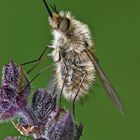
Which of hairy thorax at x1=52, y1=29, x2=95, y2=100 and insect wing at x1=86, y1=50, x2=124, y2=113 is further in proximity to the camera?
hairy thorax at x1=52, y1=29, x2=95, y2=100

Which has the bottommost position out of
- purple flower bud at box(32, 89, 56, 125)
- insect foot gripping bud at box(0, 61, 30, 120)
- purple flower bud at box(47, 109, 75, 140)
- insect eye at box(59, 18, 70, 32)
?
purple flower bud at box(47, 109, 75, 140)

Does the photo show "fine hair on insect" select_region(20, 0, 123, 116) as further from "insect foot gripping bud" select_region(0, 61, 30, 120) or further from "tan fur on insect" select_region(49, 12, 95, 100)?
"insect foot gripping bud" select_region(0, 61, 30, 120)

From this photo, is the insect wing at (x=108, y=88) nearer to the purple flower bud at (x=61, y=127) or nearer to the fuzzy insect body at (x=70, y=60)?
the fuzzy insect body at (x=70, y=60)

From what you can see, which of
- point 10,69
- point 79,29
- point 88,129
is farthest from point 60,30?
point 88,129

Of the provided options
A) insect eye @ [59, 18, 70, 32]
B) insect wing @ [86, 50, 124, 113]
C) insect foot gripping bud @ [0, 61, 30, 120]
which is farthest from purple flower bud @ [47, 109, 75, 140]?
insect eye @ [59, 18, 70, 32]

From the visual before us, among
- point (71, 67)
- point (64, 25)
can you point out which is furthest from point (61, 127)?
point (64, 25)

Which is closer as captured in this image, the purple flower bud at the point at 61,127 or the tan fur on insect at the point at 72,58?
the purple flower bud at the point at 61,127

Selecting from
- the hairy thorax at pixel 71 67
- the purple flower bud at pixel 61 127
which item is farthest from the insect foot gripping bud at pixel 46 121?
the hairy thorax at pixel 71 67

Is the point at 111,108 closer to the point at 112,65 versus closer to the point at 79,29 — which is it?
the point at 112,65
